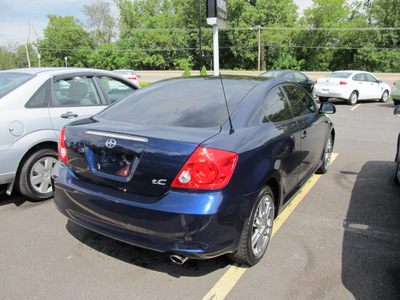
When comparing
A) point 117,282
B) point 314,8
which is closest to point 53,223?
point 117,282

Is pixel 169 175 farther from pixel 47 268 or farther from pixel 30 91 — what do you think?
pixel 30 91

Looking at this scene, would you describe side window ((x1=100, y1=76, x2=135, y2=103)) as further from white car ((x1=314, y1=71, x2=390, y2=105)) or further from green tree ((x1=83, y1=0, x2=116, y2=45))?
green tree ((x1=83, y1=0, x2=116, y2=45))

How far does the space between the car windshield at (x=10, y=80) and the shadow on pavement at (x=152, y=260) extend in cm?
214

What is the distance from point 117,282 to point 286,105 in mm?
2455

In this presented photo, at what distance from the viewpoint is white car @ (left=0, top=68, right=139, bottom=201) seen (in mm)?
3664

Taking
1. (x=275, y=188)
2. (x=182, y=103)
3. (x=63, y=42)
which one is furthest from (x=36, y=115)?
(x=63, y=42)

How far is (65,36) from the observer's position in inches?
2972

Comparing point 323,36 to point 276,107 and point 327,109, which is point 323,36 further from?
point 276,107

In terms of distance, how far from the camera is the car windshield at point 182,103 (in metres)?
2.70

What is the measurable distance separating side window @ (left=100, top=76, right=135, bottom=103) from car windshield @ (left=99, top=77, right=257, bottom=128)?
5.70 ft

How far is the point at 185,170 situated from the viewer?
2199 mm

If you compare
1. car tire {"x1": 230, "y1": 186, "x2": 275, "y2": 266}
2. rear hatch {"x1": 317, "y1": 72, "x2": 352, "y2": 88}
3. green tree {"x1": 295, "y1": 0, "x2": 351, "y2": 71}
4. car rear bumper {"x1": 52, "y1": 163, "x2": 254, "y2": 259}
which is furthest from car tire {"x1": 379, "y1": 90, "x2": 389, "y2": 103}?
green tree {"x1": 295, "y1": 0, "x2": 351, "y2": 71}

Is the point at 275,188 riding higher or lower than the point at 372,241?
higher

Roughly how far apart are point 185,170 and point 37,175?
8.68 feet
